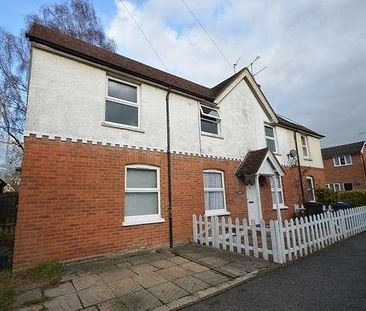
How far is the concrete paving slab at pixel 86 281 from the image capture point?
528cm

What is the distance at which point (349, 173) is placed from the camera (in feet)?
111

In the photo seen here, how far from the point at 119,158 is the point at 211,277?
14.6 feet

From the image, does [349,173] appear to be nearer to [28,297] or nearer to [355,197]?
[355,197]

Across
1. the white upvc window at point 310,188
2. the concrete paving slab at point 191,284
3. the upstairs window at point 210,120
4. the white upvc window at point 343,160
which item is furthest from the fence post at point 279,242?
the white upvc window at point 343,160

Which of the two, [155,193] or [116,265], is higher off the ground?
[155,193]

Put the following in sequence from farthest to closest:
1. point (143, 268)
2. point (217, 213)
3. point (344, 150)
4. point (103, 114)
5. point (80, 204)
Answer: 1. point (344, 150)
2. point (217, 213)
3. point (103, 114)
4. point (80, 204)
5. point (143, 268)

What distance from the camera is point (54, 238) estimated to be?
657cm

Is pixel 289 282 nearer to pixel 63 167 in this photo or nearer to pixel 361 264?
pixel 361 264

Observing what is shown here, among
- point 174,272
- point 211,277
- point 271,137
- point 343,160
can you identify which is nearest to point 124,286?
point 174,272

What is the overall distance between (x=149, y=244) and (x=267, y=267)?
3.72 metres

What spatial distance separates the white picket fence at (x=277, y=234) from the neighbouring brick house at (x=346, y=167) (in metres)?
26.5

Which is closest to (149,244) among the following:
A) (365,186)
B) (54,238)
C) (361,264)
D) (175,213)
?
(175,213)

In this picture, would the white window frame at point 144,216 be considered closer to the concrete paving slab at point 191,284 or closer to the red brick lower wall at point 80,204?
the red brick lower wall at point 80,204

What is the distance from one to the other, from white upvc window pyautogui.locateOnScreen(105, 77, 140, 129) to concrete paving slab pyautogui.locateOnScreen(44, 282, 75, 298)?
189 inches
